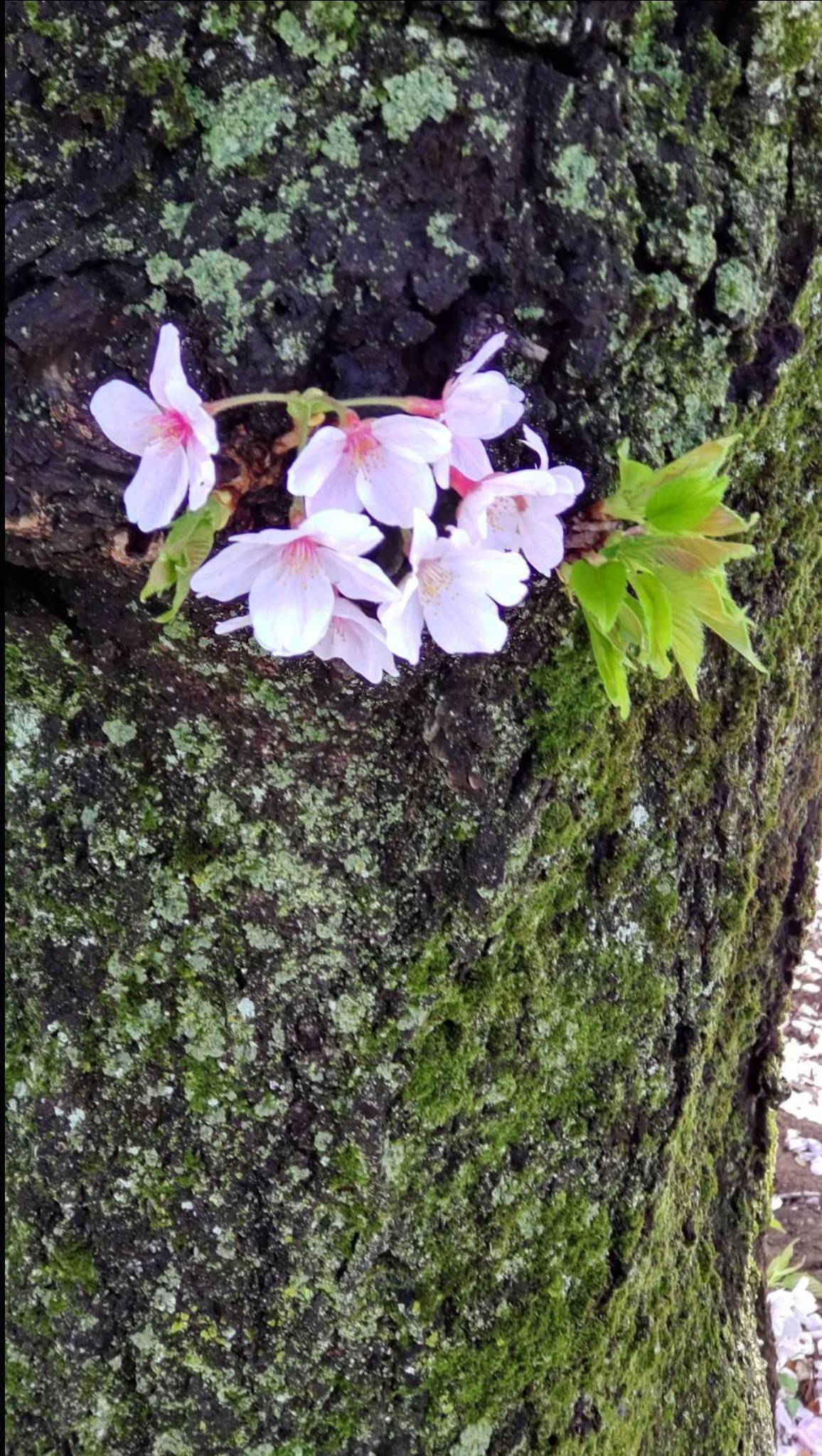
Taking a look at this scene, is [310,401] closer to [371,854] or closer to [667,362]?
[667,362]

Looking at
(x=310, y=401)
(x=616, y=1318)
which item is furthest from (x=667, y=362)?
(x=616, y=1318)

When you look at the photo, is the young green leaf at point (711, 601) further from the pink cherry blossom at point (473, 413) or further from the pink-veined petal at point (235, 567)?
the pink-veined petal at point (235, 567)

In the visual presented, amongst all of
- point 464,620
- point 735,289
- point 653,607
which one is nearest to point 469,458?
point 464,620

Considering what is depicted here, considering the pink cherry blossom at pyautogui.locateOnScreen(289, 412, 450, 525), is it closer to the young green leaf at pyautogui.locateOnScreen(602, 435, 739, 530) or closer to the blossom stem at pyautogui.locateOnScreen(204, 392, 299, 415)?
the blossom stem at pyautogui.locateOnScreen(204, 392, 299, 415)

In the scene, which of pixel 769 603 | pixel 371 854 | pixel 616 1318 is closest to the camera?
pixel 371 854

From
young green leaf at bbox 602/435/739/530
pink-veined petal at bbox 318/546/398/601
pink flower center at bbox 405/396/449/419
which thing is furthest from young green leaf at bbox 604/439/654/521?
pink-veined petal at bbox 318/546/398/601

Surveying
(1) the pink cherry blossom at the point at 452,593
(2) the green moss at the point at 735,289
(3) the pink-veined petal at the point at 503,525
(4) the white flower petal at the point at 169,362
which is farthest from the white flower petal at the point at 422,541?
(2) the green moss at the point at 735,289

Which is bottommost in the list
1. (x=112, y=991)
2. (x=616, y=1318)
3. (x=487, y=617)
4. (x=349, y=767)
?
(x=616, y=1318)
